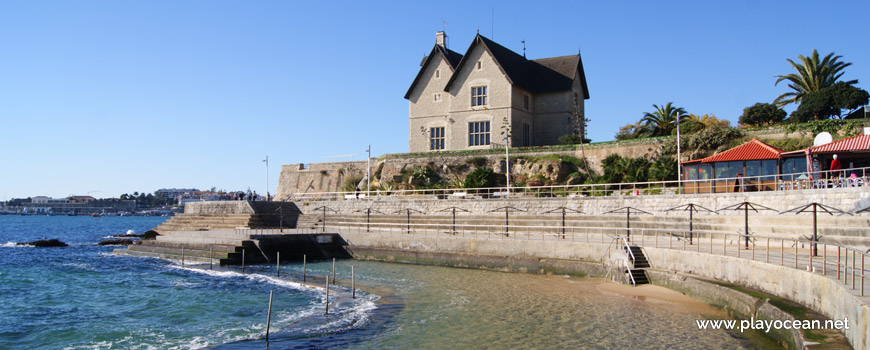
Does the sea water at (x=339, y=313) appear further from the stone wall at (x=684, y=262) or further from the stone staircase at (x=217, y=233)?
the stone staircase at (x=217, y=233)

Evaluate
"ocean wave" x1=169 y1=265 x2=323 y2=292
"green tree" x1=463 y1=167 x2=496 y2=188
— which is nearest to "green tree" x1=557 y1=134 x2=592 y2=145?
"green tree" x1=463 y1=167 x2=496 y2=188

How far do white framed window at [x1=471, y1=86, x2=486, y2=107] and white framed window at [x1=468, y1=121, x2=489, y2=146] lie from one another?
166cm

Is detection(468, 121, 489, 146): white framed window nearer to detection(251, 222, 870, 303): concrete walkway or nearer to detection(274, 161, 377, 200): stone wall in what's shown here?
detection(274, 161, 377, 200): stone wall

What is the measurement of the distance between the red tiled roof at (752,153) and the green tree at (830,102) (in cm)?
1184

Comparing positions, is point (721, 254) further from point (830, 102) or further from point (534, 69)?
point (534, 69)

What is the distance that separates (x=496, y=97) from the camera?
50812 millimetres

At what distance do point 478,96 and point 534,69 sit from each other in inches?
305

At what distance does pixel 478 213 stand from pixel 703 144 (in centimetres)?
1496

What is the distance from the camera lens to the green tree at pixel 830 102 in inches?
1467

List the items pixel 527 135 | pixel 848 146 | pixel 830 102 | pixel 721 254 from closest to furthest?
1. pixel 721 254
2. pixel 848 146
3. pixel 830 102
4. pixel 527 135

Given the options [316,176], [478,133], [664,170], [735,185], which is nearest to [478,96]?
[478,133]

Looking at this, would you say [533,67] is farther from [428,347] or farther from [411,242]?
[428,347]

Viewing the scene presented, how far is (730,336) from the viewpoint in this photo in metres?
14.0

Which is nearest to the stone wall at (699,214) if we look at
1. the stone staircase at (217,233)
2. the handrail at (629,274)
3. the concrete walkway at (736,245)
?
the concrete walkway at (736,245)
